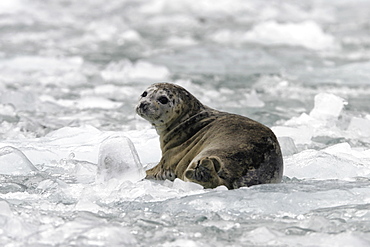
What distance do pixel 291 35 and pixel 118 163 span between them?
33.5 feet

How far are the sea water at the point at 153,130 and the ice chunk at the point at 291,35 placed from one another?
0.09ft

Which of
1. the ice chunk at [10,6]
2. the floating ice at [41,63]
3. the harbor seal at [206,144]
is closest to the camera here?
the harbor seal at [206,144]

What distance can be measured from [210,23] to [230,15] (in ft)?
2.93

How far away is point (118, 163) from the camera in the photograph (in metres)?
3.88

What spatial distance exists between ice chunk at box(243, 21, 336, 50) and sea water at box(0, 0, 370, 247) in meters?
0.03

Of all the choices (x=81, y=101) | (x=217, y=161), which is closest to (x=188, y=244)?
(x=217, y=161)

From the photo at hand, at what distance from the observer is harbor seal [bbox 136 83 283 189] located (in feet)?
11.7

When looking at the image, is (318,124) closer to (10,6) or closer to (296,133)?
(296,133)

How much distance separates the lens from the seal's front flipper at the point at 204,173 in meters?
3.46

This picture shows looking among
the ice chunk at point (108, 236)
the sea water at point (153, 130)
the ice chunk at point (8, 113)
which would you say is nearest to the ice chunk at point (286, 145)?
the sea water at point (153, 130)

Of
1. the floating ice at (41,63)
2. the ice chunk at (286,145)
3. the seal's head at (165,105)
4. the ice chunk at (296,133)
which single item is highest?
the seal's head at (165,105)

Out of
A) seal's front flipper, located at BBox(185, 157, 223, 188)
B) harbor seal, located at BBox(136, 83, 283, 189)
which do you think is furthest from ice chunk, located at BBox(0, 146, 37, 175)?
seal's front flipper, located at BBox(185, 157, 223, 188)

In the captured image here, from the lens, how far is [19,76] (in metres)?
9.64

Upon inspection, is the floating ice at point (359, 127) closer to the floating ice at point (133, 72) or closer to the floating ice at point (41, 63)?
the floating ice at point (133, 72)
